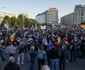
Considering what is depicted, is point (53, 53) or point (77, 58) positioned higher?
point (53, 53)

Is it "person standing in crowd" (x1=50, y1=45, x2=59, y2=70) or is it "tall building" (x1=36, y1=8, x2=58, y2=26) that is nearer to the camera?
"person standing in crowd" (x1=50, y1=45, x2=59, y2=70)

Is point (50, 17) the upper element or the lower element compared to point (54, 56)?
upper

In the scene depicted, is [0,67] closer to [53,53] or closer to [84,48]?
[53,53]

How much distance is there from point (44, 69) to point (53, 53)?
4.41 meters

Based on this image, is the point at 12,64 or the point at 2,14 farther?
the point at 2,14

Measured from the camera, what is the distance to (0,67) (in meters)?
13.5

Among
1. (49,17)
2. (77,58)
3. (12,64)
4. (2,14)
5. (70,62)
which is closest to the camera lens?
(12,64)

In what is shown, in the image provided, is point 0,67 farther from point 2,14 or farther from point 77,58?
point 2,14

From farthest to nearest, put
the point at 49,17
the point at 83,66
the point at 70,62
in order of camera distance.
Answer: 1. the point at 49,17
2. the point at 70,62
3. the point at 83,66

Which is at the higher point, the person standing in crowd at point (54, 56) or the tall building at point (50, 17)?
the tall building at point (50, 17)

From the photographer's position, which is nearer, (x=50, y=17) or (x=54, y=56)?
(x=54, y=56)

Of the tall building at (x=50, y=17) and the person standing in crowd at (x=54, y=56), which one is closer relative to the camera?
the person standing in crowd at (x=54, y=56)

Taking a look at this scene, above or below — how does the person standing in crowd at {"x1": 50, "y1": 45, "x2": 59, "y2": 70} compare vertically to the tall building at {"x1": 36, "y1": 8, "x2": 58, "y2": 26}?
below

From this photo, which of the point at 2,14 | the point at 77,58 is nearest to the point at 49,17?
the point at 2,14
